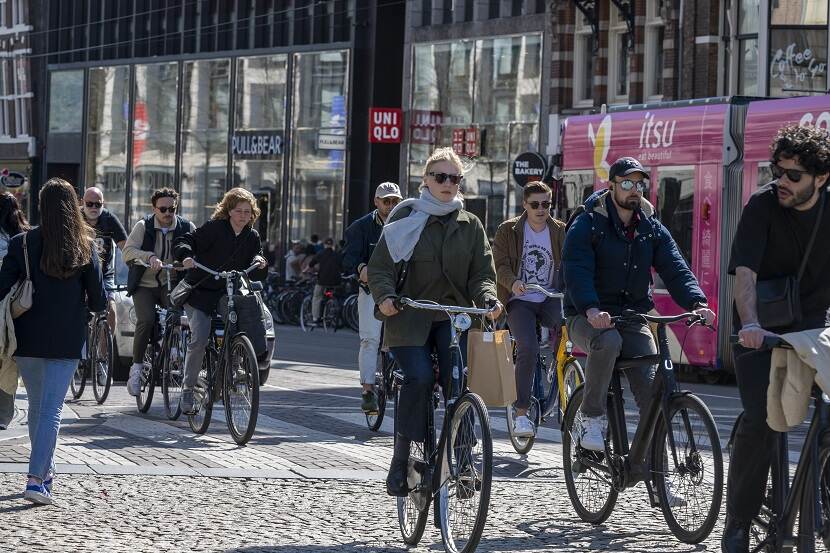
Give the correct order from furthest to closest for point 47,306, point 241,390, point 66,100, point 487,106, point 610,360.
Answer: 1. point 66,100
2. point 487,106
3. point 241,390
4. point 47,306
5. point 610,360

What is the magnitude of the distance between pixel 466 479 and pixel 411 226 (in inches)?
48.3

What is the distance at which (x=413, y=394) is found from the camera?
8.16 meters

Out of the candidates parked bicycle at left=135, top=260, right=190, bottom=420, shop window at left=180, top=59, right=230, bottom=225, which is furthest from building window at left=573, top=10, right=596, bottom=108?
parked bicycle at left=135, top=260, right=190, bottom=420

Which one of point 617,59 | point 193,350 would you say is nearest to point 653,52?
point 617,59

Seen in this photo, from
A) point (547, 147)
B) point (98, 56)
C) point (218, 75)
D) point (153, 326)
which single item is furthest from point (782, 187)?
point (98, 56)

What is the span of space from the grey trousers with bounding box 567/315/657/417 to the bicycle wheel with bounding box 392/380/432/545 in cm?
97

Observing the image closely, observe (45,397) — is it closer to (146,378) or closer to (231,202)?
(231,202)

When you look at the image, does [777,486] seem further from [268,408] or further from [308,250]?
[308,250]

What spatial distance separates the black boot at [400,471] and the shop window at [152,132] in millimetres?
48558

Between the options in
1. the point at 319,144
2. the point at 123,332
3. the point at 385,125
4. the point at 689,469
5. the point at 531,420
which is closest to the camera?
the point at 689,469

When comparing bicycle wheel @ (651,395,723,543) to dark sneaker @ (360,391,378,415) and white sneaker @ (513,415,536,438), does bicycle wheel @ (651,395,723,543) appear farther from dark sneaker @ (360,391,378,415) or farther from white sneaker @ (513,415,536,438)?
dark sneaker @ (360,391,378,415)

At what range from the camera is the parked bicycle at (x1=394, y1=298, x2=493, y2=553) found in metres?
7.58

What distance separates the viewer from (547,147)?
3969cm

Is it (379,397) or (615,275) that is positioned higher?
(615,275)
